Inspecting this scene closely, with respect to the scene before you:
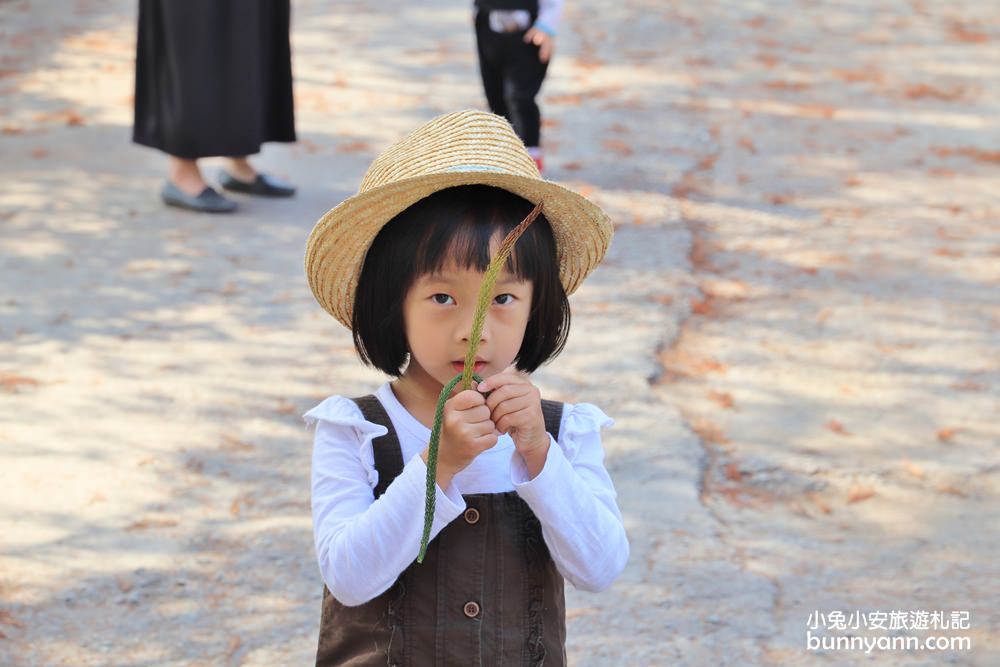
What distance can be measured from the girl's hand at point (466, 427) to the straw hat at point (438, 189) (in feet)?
1.05

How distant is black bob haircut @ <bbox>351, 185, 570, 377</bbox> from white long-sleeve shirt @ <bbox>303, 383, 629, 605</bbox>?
0.38 ft

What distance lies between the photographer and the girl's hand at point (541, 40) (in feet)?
18.6

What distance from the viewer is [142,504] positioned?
3480mm

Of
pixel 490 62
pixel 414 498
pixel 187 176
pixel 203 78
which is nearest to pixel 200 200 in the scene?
pixel 187 176

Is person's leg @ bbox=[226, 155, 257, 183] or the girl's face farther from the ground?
the girl's face

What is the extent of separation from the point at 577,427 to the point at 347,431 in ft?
1.15

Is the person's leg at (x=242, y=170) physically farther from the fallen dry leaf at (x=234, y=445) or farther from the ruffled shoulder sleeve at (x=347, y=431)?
the ruffled shoulder sleeve at (x=347, y=431)

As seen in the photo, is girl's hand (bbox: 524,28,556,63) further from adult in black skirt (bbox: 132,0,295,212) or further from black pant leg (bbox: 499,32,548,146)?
adult in black skirt (bbox: 132,0,295,212)

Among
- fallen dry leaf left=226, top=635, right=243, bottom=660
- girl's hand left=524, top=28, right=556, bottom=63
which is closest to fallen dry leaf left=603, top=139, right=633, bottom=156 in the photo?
girl's hand left=524, top=28, right=556, bottom=63

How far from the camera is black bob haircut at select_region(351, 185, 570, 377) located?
185 centimetres

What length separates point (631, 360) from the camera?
4406mm

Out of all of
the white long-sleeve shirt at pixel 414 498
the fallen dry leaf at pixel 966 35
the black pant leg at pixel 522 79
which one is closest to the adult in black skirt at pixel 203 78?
the black pant leg at pixel 522 79

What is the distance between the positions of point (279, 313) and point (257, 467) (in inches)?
45.3

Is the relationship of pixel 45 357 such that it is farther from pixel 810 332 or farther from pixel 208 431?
pixel 810 332
